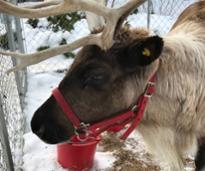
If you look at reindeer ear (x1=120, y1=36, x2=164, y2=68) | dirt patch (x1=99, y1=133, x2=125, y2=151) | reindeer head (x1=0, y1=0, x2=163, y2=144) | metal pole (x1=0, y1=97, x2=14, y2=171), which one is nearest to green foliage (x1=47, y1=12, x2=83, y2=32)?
dirt patch (x1=99, y1=133, x2=125, y2=151)

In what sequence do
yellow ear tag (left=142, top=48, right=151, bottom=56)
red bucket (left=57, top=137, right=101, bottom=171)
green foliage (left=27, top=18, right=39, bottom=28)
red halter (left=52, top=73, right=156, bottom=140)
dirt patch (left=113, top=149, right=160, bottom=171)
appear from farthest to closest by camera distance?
green foliage (left=27, top=18, right=39, bottom=28) < dirt patch (left=113, top=149, right=160, bottom=171) < red bucket (left=57, top=137, right=101, bottom=171) < red halter (left=52, top=73, right=156, bottom=140) < yellow ear tag (left=142, top=48, right=151, bottom=56)

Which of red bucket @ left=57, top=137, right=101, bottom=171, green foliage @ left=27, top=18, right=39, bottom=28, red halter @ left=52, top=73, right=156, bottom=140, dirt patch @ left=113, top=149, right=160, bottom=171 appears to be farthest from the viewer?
green foliage @ left=27, top=18, right=39, bottom=28

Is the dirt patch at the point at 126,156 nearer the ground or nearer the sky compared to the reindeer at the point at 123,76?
nearer the ground

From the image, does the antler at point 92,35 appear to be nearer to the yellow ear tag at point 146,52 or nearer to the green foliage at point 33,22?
the yellow ear tag at point 146,52

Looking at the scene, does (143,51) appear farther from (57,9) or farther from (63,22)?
(63,22)

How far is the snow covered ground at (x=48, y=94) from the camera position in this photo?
4082 mm

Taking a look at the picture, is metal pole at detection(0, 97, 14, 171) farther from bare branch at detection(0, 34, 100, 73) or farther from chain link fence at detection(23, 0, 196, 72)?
chain link fence at detection(23, 0, 196, 72)

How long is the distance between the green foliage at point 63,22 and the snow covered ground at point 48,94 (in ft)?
0.35

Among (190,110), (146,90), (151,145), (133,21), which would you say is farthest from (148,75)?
(133,21)

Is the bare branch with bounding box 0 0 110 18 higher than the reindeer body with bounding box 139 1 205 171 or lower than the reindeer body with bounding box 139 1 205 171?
higher

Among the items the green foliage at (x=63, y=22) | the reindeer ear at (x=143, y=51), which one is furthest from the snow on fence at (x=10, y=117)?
the green foliage at (x=63, y=22)

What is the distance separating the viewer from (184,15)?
3326 mm

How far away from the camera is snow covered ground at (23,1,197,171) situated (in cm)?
408

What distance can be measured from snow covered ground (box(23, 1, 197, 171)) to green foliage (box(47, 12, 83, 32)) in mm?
105
